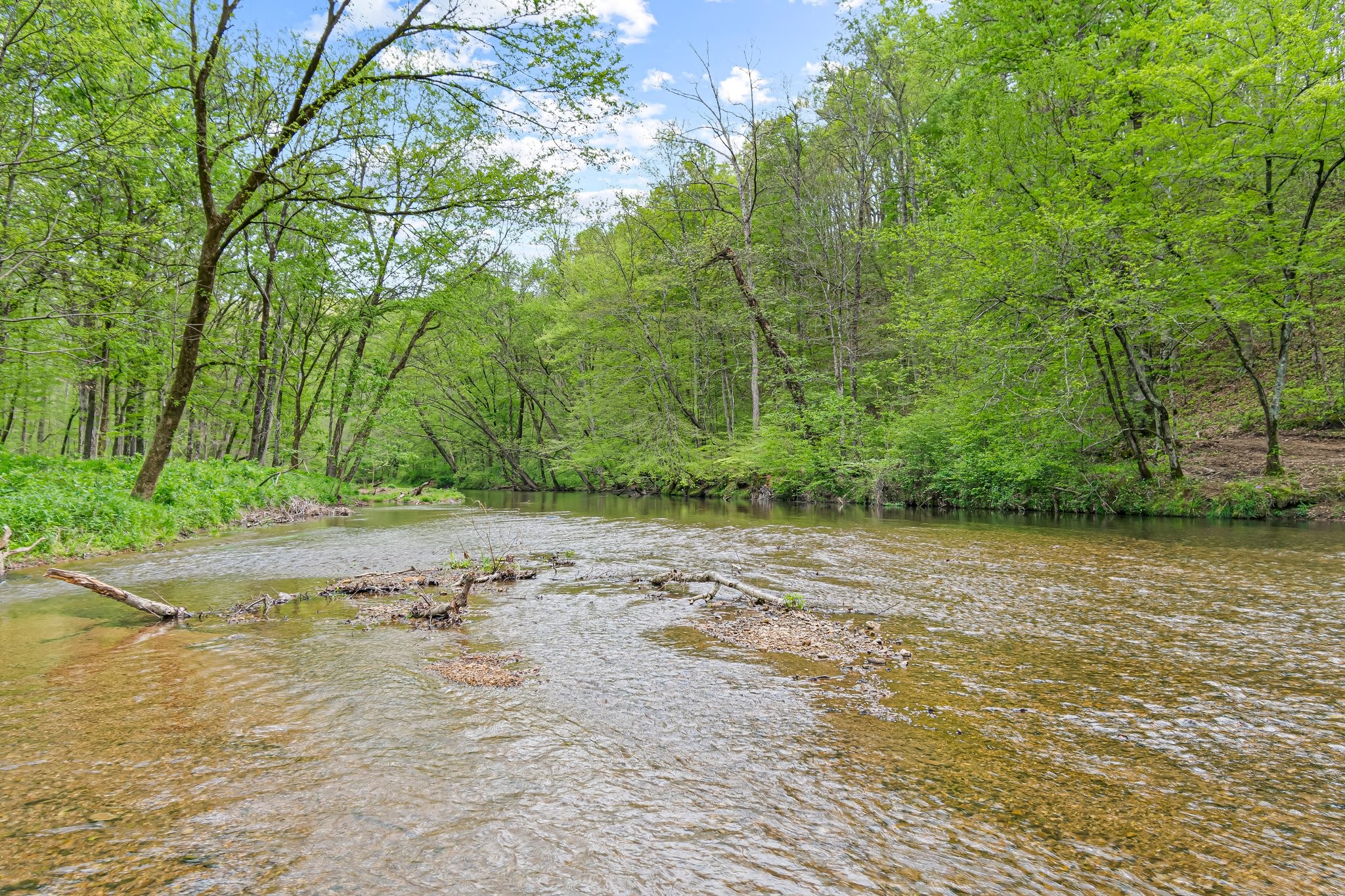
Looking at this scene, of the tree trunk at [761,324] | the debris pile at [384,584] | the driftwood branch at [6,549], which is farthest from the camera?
the tree trunk at [761,324]

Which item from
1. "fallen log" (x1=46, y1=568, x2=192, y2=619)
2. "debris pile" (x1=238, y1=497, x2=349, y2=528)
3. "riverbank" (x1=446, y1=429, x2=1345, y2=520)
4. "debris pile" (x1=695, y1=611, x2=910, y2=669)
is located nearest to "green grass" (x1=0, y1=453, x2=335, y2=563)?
"debris pile" (x1=238, y1=497, x2=349, y2=528)

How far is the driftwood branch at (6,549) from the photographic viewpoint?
729 cm

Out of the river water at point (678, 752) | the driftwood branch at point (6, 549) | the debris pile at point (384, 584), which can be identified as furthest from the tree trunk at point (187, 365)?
the debris pile at point (384, 584)

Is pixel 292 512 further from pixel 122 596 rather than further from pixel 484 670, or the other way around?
pixel 484 670

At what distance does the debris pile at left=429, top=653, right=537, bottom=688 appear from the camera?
13.0 feet

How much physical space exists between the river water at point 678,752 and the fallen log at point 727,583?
472 millimetres

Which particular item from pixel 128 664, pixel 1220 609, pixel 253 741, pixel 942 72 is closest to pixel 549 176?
pixel 128 664

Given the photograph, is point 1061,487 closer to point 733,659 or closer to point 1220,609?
point 1220,609

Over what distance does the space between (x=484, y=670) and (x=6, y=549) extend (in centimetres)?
789

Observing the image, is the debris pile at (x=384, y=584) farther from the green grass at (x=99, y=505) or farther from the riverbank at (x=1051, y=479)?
the riverbank at (x=1051, y=479)

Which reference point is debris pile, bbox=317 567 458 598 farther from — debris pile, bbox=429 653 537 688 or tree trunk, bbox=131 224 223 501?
tree trunk, bbox=131 224 223 501

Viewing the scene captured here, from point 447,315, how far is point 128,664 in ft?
69.1

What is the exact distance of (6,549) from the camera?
7.61m

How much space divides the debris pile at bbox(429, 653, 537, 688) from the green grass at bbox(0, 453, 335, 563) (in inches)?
312
